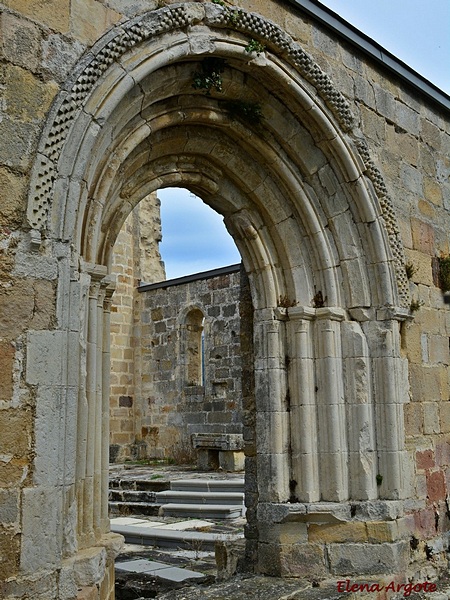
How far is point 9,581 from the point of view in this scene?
3057 mm

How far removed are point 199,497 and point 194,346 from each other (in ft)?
16.4

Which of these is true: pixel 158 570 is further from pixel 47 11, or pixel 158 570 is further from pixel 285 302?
pixel 47 11

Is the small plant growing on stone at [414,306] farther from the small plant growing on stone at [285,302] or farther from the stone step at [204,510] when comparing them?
the stone step at [204,510]

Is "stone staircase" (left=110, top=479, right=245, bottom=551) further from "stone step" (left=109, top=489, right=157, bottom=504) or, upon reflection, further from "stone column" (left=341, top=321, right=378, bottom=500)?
"stone column" (left=341, top=321, right=378, bottom=500)

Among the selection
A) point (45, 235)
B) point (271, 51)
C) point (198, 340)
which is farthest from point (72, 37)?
point (198, 340)

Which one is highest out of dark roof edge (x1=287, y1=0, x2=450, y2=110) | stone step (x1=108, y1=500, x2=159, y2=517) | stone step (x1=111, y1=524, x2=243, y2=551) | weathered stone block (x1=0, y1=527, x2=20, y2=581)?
dark roof edge (x1=287, y1=0, x2=450, y2=110)

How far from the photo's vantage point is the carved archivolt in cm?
341

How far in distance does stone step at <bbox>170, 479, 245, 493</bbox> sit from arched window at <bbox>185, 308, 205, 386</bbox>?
13.1 ft

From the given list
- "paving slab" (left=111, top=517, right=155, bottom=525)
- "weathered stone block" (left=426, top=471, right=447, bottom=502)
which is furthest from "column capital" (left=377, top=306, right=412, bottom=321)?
"paving slab" (left=111, top=517, right=155, bottom=525)

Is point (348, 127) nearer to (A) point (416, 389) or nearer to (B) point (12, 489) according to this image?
(A) point (416, 389)

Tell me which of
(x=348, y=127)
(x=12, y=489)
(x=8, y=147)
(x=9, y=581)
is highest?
(x=348, y=127)

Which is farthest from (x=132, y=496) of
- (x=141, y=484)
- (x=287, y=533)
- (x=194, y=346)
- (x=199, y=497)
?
(x=287, y=533)

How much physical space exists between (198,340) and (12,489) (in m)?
10.3

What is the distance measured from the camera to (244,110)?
509cm
